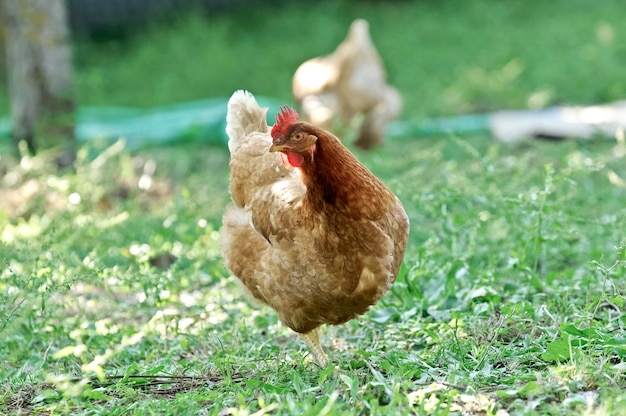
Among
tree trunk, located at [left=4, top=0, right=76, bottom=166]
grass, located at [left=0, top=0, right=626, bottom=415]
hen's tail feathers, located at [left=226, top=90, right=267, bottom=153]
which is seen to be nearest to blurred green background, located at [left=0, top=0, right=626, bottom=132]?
tree trunk, located at [left=4, top=0, right=76, bottom=166]

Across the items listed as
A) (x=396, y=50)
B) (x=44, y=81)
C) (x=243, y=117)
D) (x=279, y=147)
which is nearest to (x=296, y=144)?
(x=279, y=147)

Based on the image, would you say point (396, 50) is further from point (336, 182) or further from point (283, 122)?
point (336, 182)

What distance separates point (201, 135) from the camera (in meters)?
8.54

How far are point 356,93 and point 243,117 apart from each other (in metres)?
3.78

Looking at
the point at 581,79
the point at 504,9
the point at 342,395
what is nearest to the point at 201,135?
the point at 581,79

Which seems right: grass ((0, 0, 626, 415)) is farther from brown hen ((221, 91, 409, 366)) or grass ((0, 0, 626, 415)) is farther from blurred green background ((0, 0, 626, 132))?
blurred green background ((0, 0, 626, 132))

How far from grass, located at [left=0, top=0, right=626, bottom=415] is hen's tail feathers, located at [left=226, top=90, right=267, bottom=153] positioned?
619 millimetres

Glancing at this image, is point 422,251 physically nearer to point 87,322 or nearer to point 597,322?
point 597,322

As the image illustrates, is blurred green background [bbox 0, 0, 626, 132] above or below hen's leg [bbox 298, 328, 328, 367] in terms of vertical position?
below

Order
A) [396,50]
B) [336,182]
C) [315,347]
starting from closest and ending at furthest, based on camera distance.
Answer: [336,182] → [315,347] → [396,50]

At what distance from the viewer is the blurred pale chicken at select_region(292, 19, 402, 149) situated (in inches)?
315

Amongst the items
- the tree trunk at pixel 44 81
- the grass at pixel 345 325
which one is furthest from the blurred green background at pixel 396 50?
the grass at pixel 345 325

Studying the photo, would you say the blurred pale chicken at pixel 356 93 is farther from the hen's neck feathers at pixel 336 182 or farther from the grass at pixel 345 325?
the hen's neck feathers at pixel 336 182

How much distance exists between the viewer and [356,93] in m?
8.05
